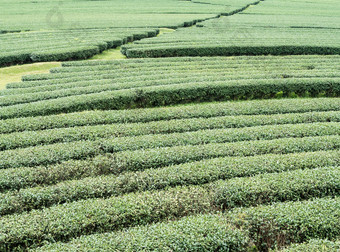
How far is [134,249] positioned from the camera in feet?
24.0

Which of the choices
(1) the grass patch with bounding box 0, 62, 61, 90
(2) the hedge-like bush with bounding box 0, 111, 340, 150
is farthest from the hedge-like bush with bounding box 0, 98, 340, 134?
(1) the grass patch with bounding box 0, 62, 61, 90

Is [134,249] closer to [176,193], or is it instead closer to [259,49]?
[176,193]

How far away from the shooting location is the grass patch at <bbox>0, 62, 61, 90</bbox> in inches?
963

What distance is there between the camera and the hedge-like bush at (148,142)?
37.3ft

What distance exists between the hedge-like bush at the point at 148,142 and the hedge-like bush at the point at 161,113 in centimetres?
246

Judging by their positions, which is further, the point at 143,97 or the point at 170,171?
the point at 143,97

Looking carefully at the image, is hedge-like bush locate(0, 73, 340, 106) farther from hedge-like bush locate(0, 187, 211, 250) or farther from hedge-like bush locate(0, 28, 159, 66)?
hedge-like bush locate(0, 187, 211, 250)

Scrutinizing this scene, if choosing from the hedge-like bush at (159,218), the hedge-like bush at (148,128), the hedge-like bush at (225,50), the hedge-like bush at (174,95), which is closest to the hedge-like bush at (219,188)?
the hedge-like bush at (159,218)

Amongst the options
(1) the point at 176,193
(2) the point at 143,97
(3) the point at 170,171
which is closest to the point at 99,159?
(3) the point at 170,171

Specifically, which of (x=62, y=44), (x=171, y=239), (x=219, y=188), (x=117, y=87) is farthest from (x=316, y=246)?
(x=62, y=44)

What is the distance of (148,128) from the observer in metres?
14.0

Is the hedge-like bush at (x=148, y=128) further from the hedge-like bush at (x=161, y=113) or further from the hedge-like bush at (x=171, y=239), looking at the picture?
the hedge-like bush at (x=171, y=239)

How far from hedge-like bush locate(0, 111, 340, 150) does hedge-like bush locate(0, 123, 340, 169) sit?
0.73 metres

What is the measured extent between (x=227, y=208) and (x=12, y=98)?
15437 mm
